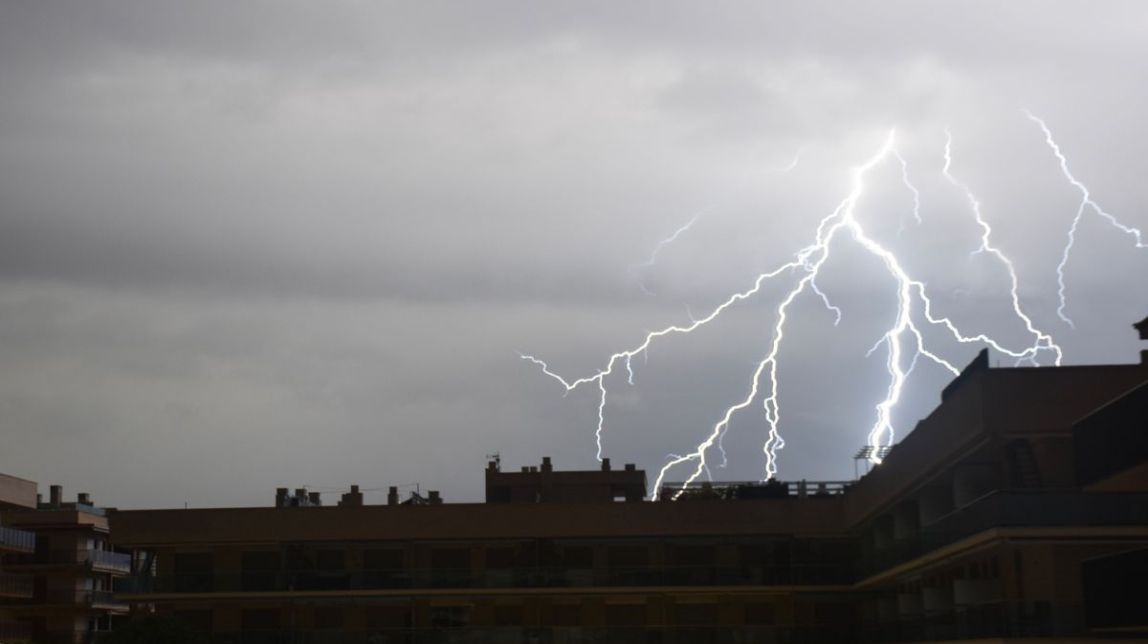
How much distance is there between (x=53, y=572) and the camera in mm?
83875

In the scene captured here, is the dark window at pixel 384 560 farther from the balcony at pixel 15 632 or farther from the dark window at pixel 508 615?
the balcony at pixel 15 632

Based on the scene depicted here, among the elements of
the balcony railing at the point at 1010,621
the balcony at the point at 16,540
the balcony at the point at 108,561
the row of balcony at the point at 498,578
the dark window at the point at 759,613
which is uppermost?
Answer: the balcony at the point at 16,540

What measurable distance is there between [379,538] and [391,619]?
3.07 m

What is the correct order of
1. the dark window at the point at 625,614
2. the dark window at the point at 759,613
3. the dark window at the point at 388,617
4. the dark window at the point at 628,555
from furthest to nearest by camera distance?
1. the dark window at the point at 628,555
2. the dark window at the point at 388,617
3. the dark window at the point at 625,614
4. the dark window at the point at 759,613

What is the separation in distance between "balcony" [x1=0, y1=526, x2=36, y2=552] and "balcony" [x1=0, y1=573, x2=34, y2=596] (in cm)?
149

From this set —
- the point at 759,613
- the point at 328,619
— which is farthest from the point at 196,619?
the point at 759,613

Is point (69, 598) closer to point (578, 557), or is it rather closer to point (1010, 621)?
point (578, 557)

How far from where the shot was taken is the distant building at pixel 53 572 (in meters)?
82.2

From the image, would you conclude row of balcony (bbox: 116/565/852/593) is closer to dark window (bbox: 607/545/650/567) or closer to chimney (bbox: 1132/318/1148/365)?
dark window (bbox: 607/545/650/567)

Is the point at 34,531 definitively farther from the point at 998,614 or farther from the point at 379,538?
the point at 998,614

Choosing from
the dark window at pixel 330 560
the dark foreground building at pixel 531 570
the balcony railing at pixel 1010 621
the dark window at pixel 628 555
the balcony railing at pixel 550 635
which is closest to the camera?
the balcony railing at pixel 1010 621

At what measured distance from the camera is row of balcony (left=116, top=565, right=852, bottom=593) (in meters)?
62.1

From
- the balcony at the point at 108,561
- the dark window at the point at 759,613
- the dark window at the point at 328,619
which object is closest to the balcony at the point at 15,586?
the balcony at the point at 108,561

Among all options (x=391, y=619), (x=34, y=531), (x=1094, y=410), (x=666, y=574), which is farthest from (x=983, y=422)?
(x=34, y=531)
